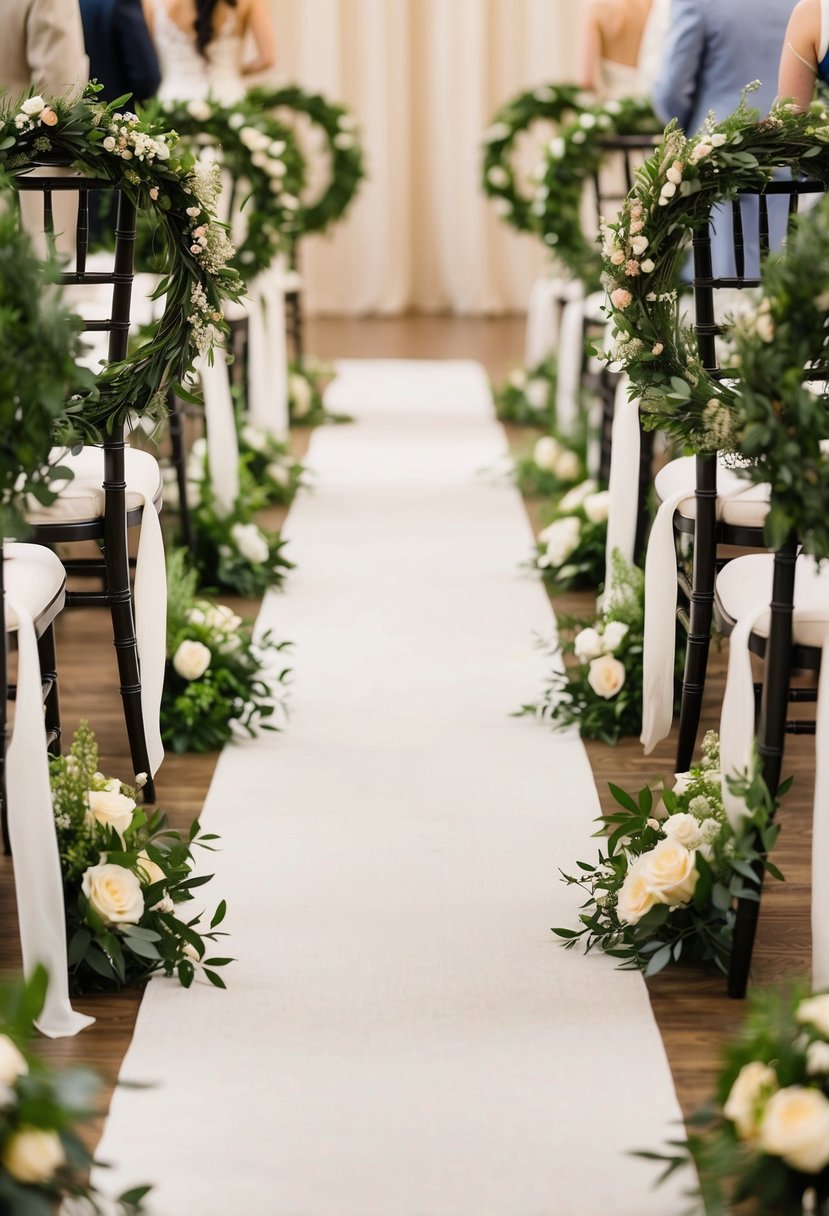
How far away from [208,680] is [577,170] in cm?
302

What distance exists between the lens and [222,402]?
15.3ft

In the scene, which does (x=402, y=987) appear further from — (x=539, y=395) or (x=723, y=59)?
(x=539, y=395)

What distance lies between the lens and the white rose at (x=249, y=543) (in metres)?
4.68

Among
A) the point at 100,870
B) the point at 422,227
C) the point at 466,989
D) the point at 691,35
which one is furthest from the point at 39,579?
the point at 422,227

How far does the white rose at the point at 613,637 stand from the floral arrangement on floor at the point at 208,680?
2.52 feet

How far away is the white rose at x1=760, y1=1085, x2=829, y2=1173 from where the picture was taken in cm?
183

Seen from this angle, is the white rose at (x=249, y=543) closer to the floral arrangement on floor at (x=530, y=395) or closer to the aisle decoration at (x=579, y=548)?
the aisle decoration at (x=579, y=548)

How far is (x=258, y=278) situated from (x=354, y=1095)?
3.83m

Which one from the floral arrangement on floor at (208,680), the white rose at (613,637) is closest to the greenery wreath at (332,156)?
the floral arrangement on floor at (208,680)

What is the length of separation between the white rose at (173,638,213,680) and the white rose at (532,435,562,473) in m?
2.51

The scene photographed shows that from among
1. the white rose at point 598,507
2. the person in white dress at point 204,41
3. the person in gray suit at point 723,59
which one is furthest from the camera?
the person in white dress at point 204,41

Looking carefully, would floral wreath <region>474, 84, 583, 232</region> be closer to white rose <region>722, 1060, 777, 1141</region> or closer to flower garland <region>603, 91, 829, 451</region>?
flower garland <region>603, 91, 829, 451</region>

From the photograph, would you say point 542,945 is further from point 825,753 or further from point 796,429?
point 796,429

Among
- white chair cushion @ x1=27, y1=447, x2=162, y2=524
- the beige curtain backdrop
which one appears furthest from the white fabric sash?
the beige curtain backdrop
